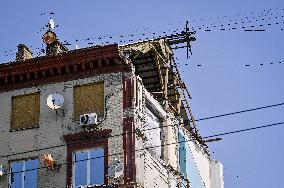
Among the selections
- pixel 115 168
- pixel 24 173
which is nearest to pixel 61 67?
pixel 24 173

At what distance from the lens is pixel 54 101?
31375mm

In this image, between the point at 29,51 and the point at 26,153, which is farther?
the point at 29,51

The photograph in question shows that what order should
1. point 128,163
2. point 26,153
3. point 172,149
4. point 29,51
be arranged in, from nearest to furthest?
point 128,163
point 26,153
point 172,149
point 29,51

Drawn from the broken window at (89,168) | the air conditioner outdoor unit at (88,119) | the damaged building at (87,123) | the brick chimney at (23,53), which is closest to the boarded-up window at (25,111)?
the damaged building at (87,123)

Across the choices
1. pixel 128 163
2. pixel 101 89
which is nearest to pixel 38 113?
pixel 101 89

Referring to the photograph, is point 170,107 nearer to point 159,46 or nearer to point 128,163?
point 159,46

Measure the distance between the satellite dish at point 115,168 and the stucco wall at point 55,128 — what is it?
263mm

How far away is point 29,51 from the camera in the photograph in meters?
36.3

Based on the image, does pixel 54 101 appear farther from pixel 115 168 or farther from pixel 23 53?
pixel 23 53

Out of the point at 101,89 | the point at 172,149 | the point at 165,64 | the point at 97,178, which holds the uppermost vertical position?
the point at 165,64

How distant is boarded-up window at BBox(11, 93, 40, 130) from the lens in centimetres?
3206

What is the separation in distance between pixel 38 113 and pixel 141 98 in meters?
5.00

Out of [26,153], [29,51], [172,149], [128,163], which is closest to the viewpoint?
[128,163]

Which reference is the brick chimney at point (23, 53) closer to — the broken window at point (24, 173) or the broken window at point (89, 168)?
the broken window at point (24, 173)
